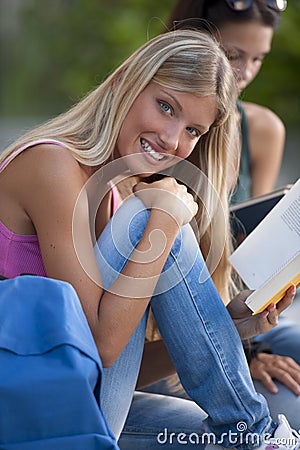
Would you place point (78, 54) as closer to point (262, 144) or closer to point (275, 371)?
point (262, 144)

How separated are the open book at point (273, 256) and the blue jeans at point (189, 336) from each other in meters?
0.11

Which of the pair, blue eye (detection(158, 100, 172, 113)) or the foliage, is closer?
blue eye (detection(158, 100, 172, 113))

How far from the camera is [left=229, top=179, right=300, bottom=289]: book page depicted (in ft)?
6.33

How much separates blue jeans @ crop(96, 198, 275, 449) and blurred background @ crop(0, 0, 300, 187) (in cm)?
378

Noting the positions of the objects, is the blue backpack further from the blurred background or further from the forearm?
the blurred background

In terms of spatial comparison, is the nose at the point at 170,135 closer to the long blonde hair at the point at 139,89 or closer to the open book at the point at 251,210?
the long blonde hair at the point at 139,89

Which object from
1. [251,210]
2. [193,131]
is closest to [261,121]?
[251,210]

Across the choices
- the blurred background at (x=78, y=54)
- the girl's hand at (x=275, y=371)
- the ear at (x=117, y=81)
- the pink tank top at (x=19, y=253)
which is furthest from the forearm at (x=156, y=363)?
the blurred background at (x=78, y=54)

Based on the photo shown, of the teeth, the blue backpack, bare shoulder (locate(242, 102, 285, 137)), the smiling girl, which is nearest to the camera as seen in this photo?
the blue backpack

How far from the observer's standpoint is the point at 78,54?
6.52m

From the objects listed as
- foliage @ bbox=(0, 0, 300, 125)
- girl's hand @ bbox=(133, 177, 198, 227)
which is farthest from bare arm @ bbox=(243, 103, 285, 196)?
foliage @ bbox=(0, 0, 300, 125)

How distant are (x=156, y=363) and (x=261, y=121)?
110 cm

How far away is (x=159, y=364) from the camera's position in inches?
85.1

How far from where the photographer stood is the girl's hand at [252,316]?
1.94 m
